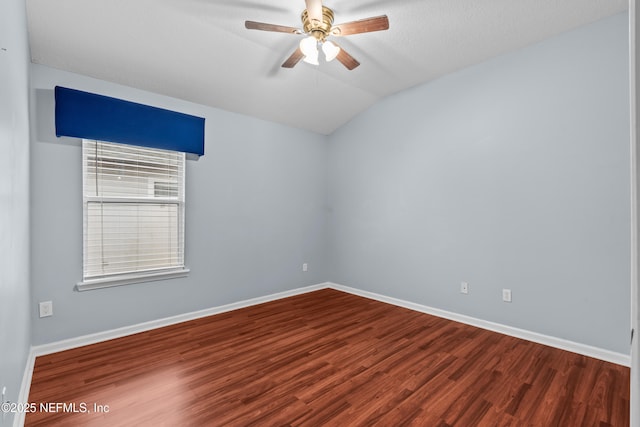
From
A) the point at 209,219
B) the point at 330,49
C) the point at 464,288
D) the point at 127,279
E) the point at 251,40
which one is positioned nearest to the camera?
the point at 330,49

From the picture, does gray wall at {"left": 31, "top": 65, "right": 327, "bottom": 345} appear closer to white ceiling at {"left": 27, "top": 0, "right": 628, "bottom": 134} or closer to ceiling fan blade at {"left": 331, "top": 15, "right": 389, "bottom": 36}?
white ceiling at {"left": 27, "top": 0, "right": 628, "bottom": 134}

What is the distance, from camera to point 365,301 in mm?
4223

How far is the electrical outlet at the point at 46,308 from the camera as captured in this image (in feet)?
8.60

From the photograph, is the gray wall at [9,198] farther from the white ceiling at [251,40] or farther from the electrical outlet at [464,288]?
the electrical outlet at [464,288]

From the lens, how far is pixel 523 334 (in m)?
3.05

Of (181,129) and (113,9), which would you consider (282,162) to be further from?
(113,9)

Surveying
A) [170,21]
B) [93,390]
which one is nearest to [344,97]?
[170,21]

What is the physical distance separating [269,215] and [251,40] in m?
2.09

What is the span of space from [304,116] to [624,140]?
330cm

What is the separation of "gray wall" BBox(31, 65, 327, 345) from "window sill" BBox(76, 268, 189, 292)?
53 mm

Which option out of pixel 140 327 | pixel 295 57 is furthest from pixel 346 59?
pixel 140 327

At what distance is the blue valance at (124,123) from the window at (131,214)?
0.13 metres

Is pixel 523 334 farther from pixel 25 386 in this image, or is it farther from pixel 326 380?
pixel 25 386

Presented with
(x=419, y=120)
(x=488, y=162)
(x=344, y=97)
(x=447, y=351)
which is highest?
(x=344, y=97)
